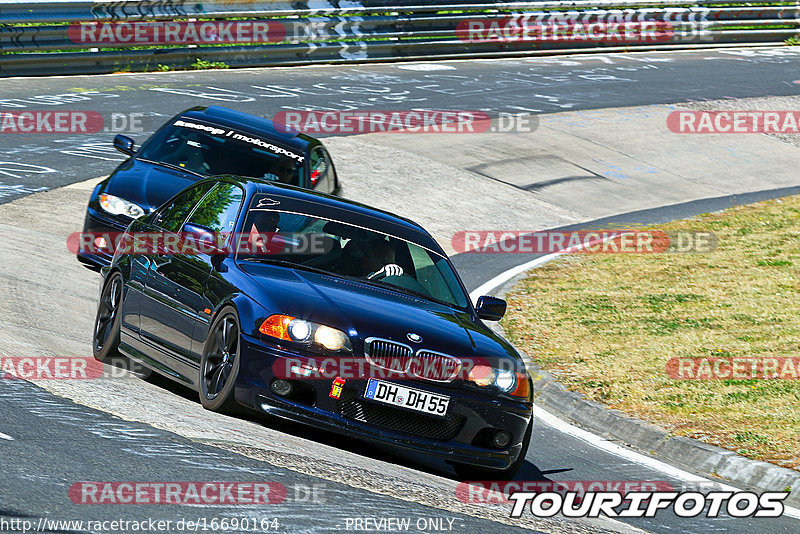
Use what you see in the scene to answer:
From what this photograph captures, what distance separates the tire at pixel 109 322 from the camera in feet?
28.6

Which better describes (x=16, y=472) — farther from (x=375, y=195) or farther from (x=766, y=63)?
(x=766, y=63)

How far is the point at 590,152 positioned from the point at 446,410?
15302mm

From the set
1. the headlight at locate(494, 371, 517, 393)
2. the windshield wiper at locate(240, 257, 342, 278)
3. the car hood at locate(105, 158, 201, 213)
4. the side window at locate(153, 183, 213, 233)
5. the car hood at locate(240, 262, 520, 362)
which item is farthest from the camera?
the car hood at locate(105, 158, 201, 213)

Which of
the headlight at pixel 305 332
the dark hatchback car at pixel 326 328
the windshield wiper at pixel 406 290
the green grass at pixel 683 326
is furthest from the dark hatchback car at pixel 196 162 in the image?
the headlight at pixel 305 332

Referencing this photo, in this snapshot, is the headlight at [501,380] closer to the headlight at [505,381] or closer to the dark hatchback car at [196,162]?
the headlight at [505,381]

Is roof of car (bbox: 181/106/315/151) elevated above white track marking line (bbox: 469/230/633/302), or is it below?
above

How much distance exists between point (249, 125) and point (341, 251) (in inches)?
210

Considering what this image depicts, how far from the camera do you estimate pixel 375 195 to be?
706 inches

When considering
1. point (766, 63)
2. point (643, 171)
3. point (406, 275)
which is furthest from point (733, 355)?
point (766, 63)

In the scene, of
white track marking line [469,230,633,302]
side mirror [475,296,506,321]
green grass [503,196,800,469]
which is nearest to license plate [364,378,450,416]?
side mirror [475,296,506,321]

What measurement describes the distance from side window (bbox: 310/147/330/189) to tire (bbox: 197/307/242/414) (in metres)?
5.73

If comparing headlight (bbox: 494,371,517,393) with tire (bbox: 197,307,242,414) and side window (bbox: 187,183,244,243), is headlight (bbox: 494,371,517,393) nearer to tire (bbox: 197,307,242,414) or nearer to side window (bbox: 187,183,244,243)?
tire (bbox: 197,307,242,414)

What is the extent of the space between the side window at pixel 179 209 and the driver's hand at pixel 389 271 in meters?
1.44

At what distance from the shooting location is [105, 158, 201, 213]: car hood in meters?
11.8
